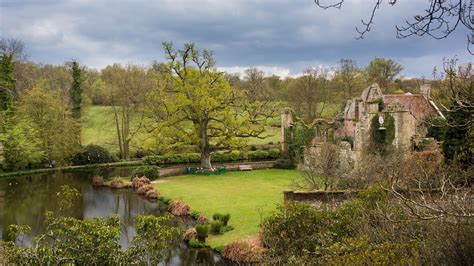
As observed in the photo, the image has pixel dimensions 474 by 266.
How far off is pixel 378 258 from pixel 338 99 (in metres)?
41.1

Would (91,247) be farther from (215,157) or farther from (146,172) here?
(215,157)

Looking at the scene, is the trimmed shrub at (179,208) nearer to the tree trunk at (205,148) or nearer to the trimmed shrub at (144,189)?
the trimmed shrub at (144,189)

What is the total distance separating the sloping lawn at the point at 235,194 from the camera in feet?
62.2

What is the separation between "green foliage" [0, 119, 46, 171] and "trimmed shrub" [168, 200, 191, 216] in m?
16.8

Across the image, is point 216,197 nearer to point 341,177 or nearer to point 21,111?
point 341,177

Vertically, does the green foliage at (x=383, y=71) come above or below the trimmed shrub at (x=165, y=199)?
above

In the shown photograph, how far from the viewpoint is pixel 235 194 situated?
84.4 feet

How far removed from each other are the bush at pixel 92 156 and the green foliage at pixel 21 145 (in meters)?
3.84

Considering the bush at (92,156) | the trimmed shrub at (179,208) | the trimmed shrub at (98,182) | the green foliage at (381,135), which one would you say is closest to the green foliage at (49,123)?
the bush at (92,156)

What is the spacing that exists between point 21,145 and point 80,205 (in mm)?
12147

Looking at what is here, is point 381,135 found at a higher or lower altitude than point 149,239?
higher

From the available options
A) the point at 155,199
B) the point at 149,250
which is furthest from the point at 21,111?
the point at 149,250

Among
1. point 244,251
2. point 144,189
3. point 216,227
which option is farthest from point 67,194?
point 144,189

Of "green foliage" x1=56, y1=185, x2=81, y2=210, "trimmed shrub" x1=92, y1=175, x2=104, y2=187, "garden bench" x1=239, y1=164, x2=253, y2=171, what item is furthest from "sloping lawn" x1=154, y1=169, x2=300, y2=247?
"green foliage" x1=56, y1=185, x2=81, y2=210
